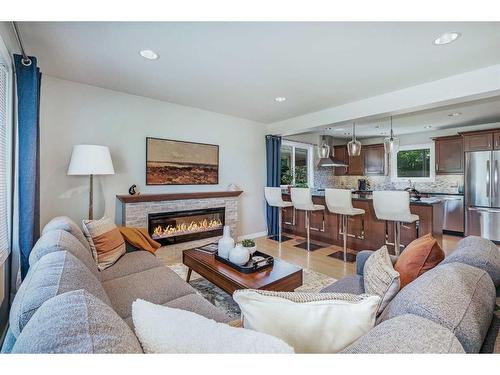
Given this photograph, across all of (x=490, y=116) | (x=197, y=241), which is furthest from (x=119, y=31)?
(x=490, y=116)

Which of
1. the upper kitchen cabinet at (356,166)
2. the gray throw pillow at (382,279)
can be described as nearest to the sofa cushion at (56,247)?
the gray throw pillow at (382,279)

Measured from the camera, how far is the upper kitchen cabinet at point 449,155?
537 cm

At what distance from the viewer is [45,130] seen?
294 centimetres

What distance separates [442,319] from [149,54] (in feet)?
9.07

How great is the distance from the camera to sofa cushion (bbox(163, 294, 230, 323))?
1.44 m

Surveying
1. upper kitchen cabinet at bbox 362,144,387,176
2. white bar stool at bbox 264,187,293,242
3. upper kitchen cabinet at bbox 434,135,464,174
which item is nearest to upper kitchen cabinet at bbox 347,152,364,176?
upper kitchen cabinet at bbox 362,144,387,176

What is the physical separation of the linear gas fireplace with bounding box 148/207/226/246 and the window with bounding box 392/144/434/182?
16.4 feet

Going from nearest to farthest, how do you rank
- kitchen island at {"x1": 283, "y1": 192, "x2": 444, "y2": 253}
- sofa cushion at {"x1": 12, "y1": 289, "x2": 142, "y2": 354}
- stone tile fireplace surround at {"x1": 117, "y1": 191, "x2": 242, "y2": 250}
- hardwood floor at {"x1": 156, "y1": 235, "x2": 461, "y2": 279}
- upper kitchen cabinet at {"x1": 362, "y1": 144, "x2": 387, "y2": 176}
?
sofa cushion at {"x1": 12, "y1": 289, "x2": 142, "y2": 354} → hardwood floor at {"x1": 156, "y1": 235, "x2": 461, "y2": 279} → stone tile fireplace surround at {"x1": 117, "y1": 191, "x2": 242, "y2": 250} → kitchen island at {"x1": 283, "y1": 192, "x2": 444, "y2": 253} → upper kitchen cabinet at {"x1": 362, "y1": 144, "x2": 387, "y2": 176}

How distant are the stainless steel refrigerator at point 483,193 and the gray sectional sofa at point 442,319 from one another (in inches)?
179

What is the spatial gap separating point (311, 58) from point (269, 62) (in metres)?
0.41

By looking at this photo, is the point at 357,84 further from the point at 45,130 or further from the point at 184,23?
the point at 45,130

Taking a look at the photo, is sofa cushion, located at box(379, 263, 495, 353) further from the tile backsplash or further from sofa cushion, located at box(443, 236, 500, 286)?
the tile backsplash

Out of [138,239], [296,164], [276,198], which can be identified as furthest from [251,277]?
[296,164]

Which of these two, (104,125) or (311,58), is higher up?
(311,58)
